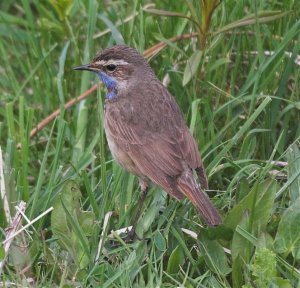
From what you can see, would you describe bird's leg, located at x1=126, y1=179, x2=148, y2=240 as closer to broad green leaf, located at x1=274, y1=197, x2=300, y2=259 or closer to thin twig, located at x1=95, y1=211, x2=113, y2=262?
thin twig, located at x1=95, y1=211, x2=113, y2=262

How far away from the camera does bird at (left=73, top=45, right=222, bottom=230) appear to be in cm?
608

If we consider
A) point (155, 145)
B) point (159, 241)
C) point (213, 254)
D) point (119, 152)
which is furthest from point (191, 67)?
point (213, 254)

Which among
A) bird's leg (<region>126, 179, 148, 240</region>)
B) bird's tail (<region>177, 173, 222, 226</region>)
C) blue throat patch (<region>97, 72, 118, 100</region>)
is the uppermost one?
blue throat patch (<region>97, 72, 118, 100</region>)

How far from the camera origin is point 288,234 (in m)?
5.67

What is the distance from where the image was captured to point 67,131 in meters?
7.38

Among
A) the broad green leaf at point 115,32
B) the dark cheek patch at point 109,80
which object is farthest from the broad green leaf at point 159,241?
the broad green leaf at point 115,32

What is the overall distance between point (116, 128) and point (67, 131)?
846mm

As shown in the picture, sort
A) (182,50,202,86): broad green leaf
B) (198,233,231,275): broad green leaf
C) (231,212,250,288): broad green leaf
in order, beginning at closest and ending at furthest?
(231,212,250,288): broad green leaf
(198,233,231,275): broad green leaf
(182,50,202,86): broad green leaf

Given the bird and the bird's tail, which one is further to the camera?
the bird

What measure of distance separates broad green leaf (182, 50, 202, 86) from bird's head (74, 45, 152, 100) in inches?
13.7

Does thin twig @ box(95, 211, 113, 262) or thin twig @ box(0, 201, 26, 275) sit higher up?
thin twig @ box(0, 201, 26, 275)

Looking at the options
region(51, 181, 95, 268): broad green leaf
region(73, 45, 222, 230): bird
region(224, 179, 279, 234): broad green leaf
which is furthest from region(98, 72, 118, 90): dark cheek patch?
region(224, 179, 279, 234): broad green leaf

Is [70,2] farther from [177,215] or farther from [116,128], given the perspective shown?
[177,215]

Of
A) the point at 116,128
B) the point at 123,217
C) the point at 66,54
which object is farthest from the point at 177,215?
the point at 66,54
